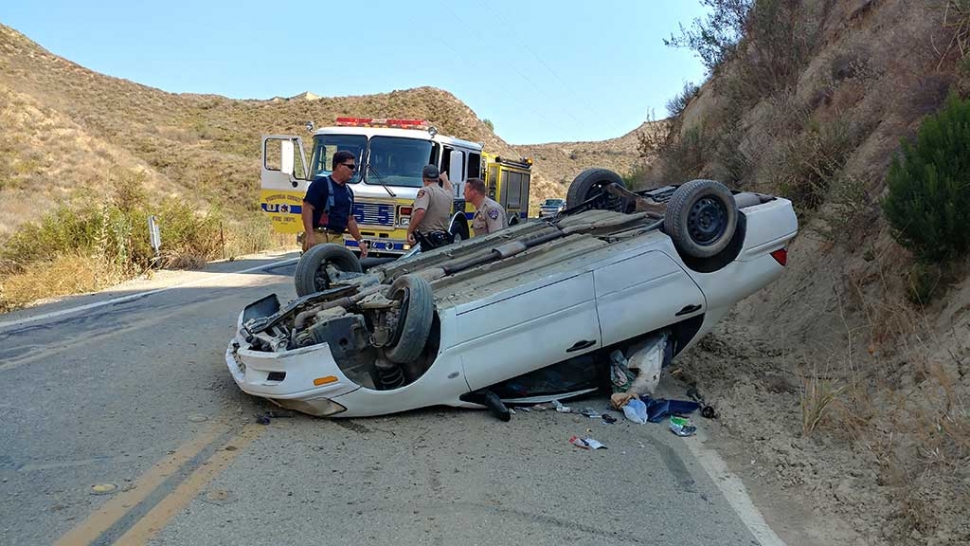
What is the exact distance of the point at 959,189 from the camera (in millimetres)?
5996

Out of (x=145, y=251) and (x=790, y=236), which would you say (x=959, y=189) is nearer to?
(x=790, y=236)

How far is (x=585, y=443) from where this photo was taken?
514 centimetres

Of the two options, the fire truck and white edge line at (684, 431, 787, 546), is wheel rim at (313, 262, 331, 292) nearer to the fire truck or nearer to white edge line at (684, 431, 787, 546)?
white edge line at (684, 431, 787, 546)

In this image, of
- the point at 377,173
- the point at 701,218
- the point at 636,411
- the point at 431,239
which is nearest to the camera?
the point at 636,411

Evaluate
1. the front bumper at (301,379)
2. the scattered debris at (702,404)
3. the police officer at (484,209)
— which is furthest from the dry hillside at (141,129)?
the scattered debris at (702,404)

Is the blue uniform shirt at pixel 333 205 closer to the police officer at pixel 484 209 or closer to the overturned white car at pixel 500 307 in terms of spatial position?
the police officer at pixel 484 209

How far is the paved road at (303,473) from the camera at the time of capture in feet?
12.2

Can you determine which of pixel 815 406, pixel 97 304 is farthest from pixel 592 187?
pixel 97 304

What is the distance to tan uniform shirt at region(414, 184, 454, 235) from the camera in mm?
8930

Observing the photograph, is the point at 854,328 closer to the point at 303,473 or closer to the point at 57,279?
the point at 303,473

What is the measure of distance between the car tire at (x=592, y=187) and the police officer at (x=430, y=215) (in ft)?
5.62

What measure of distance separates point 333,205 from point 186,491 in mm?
4940

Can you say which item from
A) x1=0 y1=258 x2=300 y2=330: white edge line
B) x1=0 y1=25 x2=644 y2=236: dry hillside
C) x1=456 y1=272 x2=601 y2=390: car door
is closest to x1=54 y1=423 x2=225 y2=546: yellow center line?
x1=456 y1=272 x2=601 y2=390: car door

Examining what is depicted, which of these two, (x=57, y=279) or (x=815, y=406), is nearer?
(x=815, y=406)
